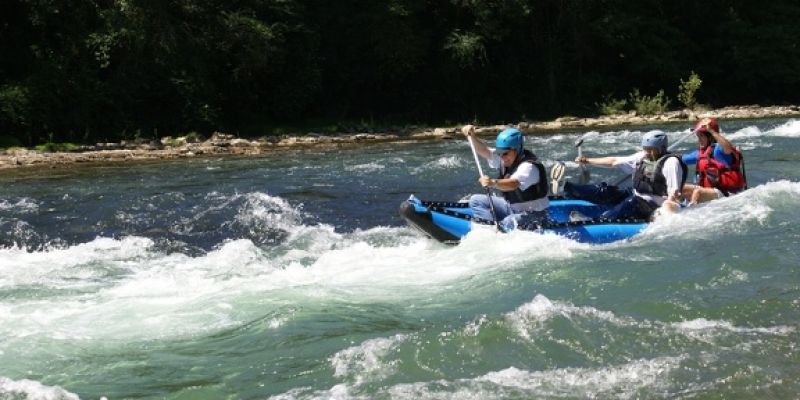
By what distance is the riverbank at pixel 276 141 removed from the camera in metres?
18.2

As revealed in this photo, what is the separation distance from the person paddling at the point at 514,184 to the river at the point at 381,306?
1.14 ft

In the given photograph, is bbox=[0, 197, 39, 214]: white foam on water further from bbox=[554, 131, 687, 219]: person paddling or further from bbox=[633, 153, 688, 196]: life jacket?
bbox=[633, 153, 688, 196]: life jacket

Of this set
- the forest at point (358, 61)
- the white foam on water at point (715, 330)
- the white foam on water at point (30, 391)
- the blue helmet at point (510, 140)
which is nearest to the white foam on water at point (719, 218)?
the blue helmet at point (510, 140)

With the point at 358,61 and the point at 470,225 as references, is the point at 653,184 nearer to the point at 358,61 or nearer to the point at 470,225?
the point at 470,225

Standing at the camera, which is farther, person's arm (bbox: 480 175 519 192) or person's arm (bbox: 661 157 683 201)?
person's arm (bbox: 661 157 683 201)

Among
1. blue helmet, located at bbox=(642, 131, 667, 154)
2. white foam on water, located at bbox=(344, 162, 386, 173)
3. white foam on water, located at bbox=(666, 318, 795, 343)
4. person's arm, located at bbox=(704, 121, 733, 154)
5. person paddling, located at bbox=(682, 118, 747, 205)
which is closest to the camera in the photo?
white foam on water, located at bbox=(666, 318, 795, 343)

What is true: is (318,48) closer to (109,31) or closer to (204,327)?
(109,31)

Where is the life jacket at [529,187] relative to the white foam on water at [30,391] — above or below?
above

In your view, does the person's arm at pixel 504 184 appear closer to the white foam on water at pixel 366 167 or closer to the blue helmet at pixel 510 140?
the blue helmet at pixel 510 140

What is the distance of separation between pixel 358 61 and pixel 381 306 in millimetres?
21939

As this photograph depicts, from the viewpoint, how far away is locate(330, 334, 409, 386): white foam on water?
191 inches

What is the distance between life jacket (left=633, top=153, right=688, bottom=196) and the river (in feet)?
1.32

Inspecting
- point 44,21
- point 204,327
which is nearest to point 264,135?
point 44,21

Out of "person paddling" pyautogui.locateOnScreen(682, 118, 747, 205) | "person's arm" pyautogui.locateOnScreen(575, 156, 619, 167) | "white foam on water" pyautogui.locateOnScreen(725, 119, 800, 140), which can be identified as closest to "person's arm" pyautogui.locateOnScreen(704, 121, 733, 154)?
"person paddling" pyautogui.locateOnScreen(682, 118, 747, 205)
